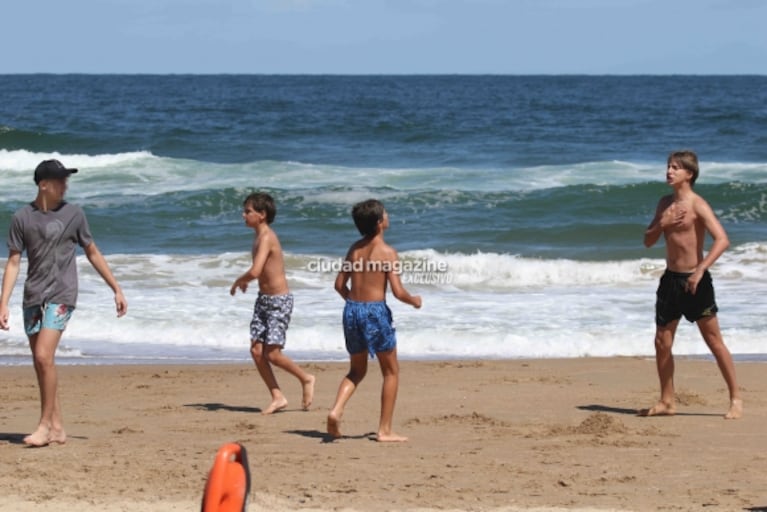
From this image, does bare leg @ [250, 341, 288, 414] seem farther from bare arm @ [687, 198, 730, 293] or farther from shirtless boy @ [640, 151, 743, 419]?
bare arm @ [687, 198, 730, 293]

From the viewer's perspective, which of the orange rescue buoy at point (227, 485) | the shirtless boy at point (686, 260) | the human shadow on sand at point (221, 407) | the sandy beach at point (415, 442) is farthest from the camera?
the human shadow on sand at point (221, 407)

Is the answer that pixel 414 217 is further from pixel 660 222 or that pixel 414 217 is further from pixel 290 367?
pixel 660 222

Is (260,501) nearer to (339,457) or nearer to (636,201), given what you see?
(339,457)

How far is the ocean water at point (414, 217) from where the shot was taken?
411 inches

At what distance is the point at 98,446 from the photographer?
20.0 ft

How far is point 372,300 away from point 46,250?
1.68 metres

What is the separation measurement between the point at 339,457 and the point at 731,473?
6.17 feet

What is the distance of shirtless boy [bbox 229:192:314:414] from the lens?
284 inches

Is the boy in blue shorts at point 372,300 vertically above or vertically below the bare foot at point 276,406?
above

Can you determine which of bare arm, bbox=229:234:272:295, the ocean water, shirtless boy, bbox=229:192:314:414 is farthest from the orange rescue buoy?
the ocean water

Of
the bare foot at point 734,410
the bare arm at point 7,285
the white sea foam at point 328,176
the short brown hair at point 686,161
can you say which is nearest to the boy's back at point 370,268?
the bare arm at point 7,285

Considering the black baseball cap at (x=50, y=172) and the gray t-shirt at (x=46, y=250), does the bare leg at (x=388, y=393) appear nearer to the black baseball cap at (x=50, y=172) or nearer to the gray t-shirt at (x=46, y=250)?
the gray t-shirt at (x=46, y=250)

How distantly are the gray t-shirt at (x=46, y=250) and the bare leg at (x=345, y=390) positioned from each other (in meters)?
1.47

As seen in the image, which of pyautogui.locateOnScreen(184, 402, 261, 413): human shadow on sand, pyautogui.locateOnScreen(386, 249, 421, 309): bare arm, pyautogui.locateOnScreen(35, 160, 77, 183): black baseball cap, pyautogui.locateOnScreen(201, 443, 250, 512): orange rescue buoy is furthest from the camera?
pyautogui.locateOnScreen(184, 402, 261, 413): human shadow on sand
